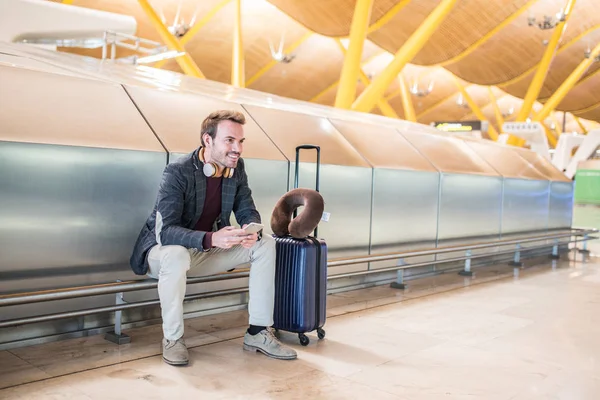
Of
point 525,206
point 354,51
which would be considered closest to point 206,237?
point 525,206

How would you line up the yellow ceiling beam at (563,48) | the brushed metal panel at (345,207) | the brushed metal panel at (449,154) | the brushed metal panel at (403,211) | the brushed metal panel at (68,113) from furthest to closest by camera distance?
the yellow ceiling beam at (563,48), the brushed metal panel at (449,154), the brushed metal panel at (403,211), the brushed metal panel at (345,207), the brushed metal panel at (68,113)

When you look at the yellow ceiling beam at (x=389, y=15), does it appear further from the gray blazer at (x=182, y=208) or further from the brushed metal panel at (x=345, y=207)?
the gray blazer at (x=182, y=208)

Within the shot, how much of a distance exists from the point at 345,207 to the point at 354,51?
31.8ft

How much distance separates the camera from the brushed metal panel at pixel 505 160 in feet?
33.4

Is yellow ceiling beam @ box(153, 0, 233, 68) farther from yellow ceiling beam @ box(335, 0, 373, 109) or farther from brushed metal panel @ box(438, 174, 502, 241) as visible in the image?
brushed metal panel @ box(438, 174, 502, 241)

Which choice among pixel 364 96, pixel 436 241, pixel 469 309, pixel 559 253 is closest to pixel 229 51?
pixel 364 96

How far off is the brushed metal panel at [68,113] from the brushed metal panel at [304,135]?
1.57 meters

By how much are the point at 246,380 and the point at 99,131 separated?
214 cm

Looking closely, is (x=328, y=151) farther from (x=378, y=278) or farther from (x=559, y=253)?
(x=559, y=253)

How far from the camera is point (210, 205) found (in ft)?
13.3

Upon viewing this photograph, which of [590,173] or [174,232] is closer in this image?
[174,232]

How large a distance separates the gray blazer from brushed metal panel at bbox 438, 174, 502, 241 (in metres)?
4.68

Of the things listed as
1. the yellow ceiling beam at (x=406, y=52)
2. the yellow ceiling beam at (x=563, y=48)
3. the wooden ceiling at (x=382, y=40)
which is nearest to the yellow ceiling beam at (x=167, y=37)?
the wooden ceiling at (x=382, y=40)

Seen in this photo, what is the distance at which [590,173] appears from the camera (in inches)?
835
